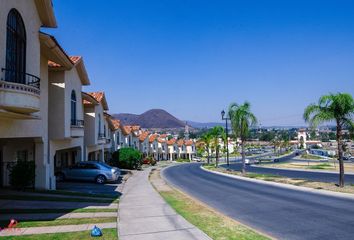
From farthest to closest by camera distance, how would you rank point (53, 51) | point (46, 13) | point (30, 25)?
1. point (53, 51)
2. point (46, 13)
3. point (30, 25)

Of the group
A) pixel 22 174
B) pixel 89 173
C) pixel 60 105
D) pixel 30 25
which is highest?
pixel 30 25

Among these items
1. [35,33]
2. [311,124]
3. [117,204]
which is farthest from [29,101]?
[311,124]

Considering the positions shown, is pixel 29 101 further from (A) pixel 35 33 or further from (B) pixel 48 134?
(B) pixel 48 134

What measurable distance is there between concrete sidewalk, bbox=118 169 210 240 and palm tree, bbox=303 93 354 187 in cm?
1215

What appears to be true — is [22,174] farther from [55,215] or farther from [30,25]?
[30,25]

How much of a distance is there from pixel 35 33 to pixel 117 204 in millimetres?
7774

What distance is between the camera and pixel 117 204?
52.5 ft

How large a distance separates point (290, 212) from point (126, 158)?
31.2m

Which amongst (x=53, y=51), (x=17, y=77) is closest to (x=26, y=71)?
(x=17, y=77)

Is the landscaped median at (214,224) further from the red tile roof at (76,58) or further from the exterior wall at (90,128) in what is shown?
the exterior wall at (90,128)

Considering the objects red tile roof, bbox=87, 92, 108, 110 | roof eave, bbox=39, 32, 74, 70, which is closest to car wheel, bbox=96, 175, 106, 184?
red tile roof, bbox=87, 92, 108, 110

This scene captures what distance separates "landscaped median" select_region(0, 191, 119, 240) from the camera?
10.2 meters

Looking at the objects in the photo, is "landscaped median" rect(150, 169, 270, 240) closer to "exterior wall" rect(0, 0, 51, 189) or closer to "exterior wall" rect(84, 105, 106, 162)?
"exterior wall" rect(0, 0, 51, 189)

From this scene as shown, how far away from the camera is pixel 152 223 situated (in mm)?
11883
